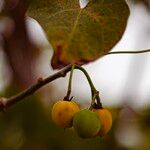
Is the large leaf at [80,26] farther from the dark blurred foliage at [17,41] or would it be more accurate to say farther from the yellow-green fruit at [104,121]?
the dark blurred foliage at [17,41]

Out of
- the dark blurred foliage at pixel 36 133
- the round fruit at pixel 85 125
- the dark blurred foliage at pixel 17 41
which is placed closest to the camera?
the round fruit at pixel 85 125

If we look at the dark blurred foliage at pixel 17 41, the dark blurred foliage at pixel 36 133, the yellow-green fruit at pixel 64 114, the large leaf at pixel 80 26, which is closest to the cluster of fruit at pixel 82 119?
the yellow-green fruit at pixel 64 114

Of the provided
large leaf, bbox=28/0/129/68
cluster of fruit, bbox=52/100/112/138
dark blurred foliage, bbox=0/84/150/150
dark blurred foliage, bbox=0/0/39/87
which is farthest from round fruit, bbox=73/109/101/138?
dark blurred foliage, bbox=0/0/39/87

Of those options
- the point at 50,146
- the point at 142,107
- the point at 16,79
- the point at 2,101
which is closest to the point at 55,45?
the point at 2,101

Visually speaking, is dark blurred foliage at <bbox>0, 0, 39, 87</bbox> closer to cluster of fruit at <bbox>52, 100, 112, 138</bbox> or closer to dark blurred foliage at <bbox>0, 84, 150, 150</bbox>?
dark blurred foliage at <bbox>0, 84, 150, 150</bbox>

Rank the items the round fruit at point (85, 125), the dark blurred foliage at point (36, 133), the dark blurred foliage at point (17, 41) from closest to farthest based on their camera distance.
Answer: the round fruit at point (85, 125) → the dark blurred foliage at point (36, 133) → the dark blurred foliage at point (17, 41)
